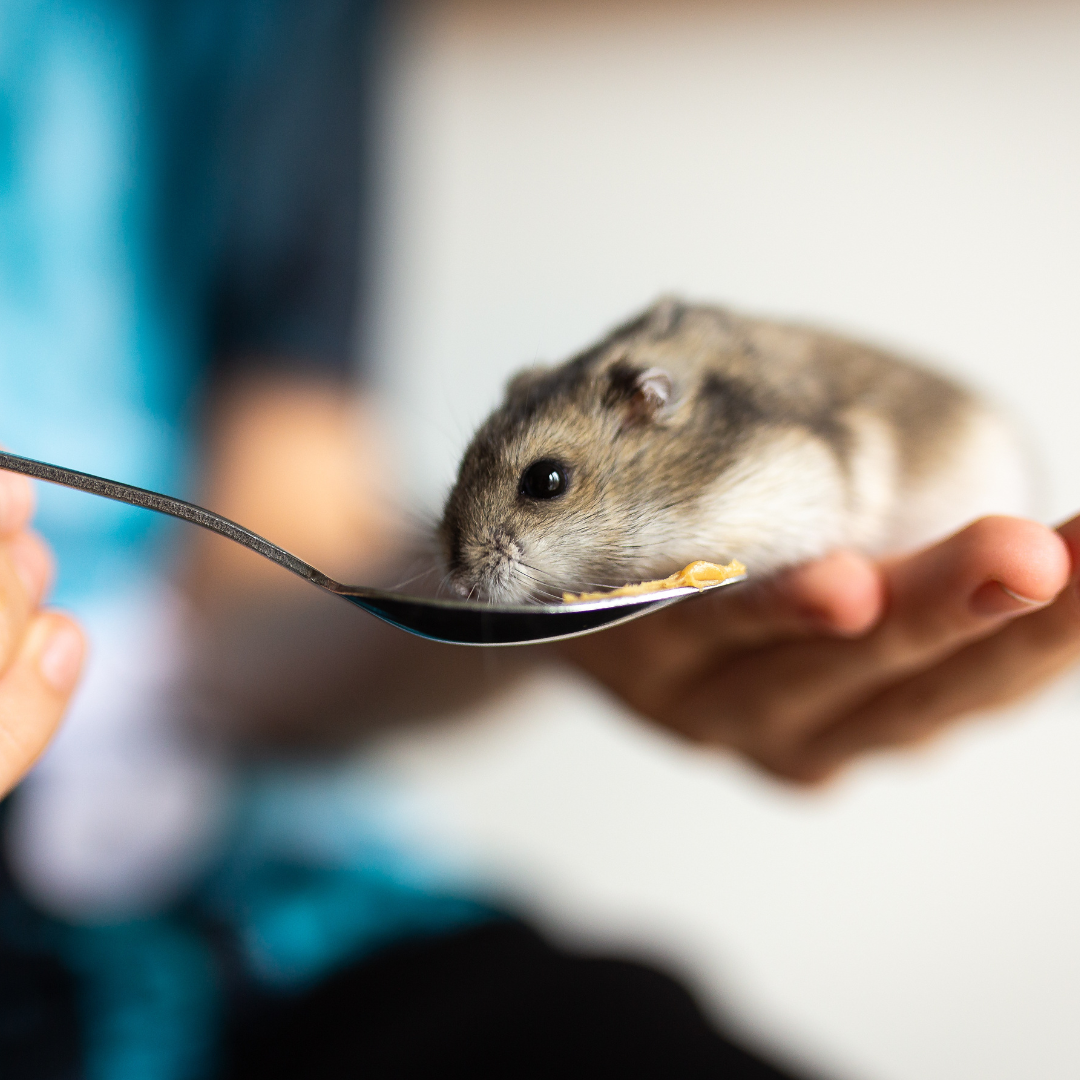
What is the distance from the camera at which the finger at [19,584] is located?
113 centimetres

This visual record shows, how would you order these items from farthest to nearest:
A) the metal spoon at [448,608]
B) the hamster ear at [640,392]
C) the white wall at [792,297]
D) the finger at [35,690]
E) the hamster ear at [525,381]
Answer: the white wall at [792,297] < the hamster ear at [525,381] < the hamster ear at [640,392] < the finger at [35,690] < the metal spoon at [448,608]

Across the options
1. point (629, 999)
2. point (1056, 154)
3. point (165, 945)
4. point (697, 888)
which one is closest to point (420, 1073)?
point (629, 999)

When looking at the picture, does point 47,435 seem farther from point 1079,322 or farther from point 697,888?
point 1079,322

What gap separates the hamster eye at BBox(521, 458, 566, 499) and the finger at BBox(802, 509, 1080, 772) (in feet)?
2.26

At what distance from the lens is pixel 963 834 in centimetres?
368

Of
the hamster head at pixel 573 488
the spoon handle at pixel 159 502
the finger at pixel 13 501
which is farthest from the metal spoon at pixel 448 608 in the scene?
the finger at pixel 13 501

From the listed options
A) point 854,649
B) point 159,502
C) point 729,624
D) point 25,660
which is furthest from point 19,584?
point 854,649

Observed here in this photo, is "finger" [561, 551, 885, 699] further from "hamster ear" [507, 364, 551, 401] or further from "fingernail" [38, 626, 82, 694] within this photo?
"fingernail" [38, 626, 82, 694]

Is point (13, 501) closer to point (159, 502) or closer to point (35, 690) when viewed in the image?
point (35, 690)

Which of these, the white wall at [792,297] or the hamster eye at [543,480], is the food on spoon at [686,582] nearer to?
the hamster eye at [543,480]

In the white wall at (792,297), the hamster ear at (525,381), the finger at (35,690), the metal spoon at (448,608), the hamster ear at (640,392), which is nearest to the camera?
the metal spoon at (448,608)

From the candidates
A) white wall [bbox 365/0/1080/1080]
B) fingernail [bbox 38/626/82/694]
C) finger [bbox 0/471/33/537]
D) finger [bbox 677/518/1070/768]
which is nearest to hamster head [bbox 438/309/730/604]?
finger [bbox 677/518/1070/768]

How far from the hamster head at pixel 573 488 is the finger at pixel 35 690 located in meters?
0.54

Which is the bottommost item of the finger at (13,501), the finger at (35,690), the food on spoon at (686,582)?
the finger at (35,690)
